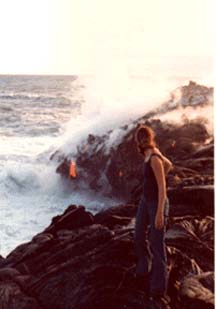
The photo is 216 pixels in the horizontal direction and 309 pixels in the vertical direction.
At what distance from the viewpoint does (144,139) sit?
245 centimetres

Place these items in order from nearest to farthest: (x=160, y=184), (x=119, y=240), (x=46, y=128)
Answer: (x=160, y=184) → (x=119, y=240) → (x=46, y=128)

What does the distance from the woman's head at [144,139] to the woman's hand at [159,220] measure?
0.30 m

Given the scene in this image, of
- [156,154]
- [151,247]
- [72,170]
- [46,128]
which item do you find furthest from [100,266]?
[46,128]

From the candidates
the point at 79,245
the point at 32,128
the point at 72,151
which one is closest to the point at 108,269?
the point at 79,245

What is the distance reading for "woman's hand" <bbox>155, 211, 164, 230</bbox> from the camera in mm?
2402

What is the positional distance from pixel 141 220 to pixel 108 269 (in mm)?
273

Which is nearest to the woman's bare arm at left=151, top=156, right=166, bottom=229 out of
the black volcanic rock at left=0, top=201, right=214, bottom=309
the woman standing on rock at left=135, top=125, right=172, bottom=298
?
the woman standing on rock at left=135, top=125, right=172, bottom=298

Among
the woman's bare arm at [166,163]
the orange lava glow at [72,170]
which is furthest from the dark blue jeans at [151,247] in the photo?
the orange lava glow at [72,170]

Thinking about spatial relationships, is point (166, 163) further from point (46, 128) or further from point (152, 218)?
point (46, 128)

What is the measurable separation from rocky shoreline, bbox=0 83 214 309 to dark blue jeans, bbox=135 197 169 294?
4 centimetres

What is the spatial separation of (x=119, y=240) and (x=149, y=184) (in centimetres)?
31

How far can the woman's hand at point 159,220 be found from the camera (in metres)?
2.40

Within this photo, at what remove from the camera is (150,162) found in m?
2.41

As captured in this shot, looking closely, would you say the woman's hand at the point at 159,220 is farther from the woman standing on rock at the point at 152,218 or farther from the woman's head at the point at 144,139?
the woman's head at the point at 144,139
